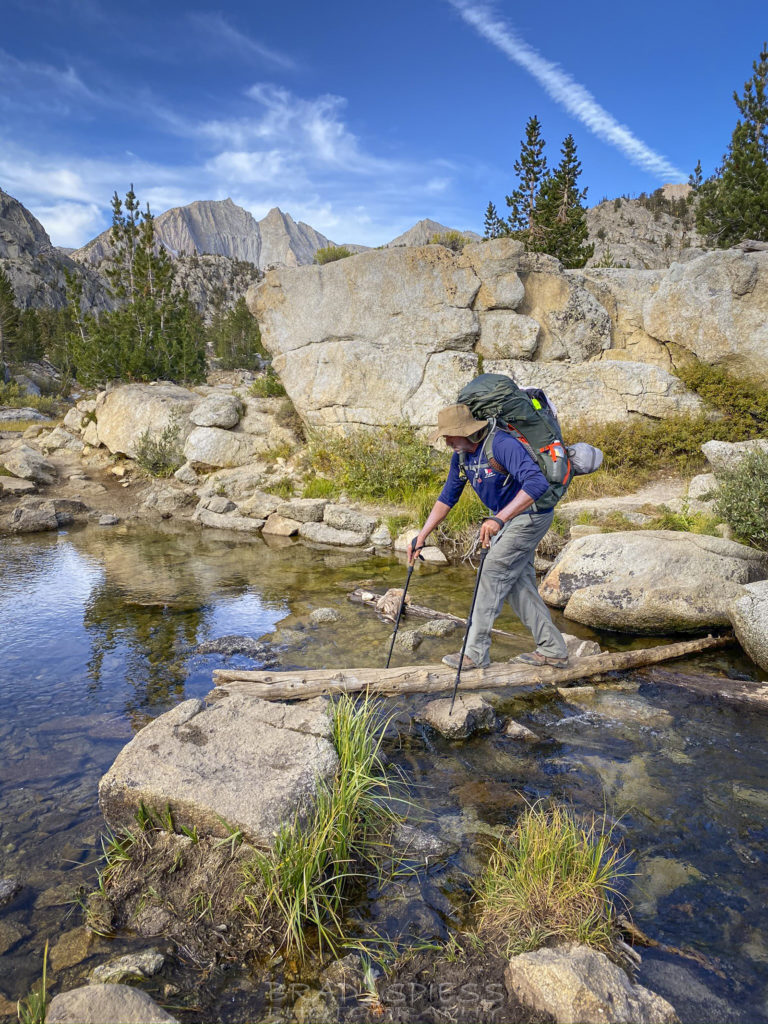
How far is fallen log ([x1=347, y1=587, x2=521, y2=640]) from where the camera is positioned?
8074mm

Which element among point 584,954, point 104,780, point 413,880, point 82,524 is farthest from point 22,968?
point 82,524

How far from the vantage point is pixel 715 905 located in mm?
3453

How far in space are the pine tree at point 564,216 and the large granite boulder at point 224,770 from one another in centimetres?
A: 2708

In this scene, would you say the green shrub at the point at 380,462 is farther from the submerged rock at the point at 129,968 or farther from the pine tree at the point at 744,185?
the pine tree at the point at 744,185

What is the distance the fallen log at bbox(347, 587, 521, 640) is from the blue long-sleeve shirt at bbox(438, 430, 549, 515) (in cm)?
271

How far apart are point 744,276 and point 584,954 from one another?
18.5m

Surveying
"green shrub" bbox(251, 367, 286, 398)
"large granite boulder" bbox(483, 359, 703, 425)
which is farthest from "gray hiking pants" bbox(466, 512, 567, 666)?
"green shrub" bbox(251, 367, 286, 398)

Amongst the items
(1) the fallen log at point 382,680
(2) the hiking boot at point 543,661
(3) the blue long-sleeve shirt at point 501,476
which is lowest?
(1) the fallen log at point 382,680

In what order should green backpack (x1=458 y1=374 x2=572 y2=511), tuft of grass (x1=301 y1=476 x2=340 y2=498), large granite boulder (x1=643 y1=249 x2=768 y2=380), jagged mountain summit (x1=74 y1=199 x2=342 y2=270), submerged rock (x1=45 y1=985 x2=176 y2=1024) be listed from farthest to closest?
jagged mountain summit (x1=74 y1=199 x2=342 y2=270) < tuft of grass (x1=301 y1=476 x2=340 y2=498) < large granite boulder (x1=643 y1=249 x2=768 y2=380) < green backpack (x1=458 y1=374 x2=572 y2=511) < submerged rock (x1=45 y1=985 x2=176 y2=1024)

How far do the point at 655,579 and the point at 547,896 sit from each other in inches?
222

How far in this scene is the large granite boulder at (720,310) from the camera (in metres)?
16.1

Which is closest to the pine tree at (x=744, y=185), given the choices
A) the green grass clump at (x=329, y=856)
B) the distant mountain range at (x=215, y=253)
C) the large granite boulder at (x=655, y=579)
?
the distant mountain range at (x=215, y=253)

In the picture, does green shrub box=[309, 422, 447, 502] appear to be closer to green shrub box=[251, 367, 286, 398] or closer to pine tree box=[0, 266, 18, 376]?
green shrub box=[251, 367, 286, 398]

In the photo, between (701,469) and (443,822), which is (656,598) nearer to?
(443,822)
